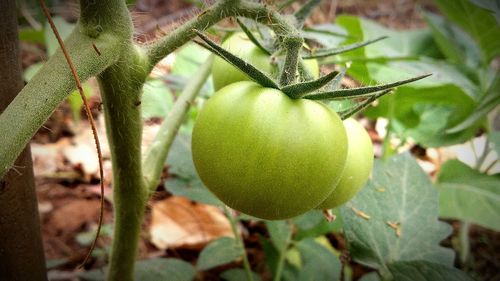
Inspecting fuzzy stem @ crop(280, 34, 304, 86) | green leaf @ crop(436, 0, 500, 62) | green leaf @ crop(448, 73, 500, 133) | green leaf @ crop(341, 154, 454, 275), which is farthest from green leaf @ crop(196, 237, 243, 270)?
green leaf @ crop(436, 0, 500, 62)

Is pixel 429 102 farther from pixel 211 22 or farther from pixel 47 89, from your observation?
pixel 47 89

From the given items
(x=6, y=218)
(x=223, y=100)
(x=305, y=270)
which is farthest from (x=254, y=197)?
(x=305, y=270)

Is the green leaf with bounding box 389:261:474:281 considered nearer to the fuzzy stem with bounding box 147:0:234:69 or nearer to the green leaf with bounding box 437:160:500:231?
the green leaf with bounding box 437:160:500:231

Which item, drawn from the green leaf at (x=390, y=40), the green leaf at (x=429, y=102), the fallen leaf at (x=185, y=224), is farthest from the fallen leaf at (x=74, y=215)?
the green leaf at (x=390, y=40)

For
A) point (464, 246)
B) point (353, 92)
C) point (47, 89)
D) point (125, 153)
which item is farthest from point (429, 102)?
point (47, 89)

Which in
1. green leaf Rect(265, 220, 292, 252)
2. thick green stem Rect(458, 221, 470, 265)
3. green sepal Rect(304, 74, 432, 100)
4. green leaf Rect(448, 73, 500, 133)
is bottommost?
thick green stem Rect(458, 221, 470, 265)

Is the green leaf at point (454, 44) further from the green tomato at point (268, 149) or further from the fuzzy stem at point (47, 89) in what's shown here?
the fuzzy stem at point (47, 89)
